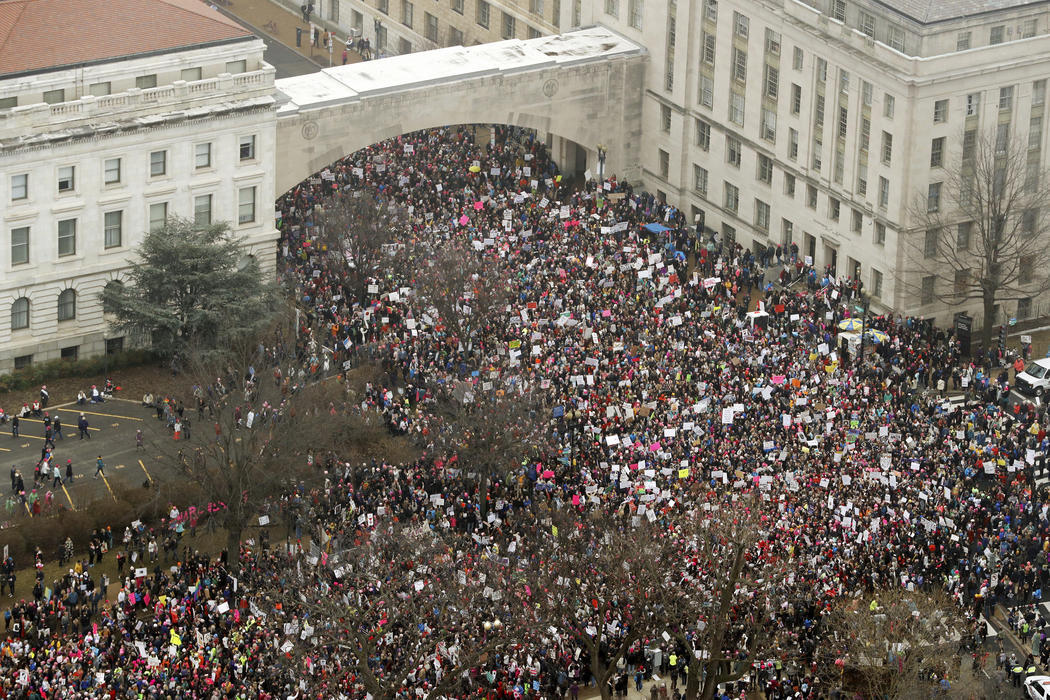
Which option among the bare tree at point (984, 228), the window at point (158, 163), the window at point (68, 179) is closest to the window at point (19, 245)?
the window at point (68, 179)

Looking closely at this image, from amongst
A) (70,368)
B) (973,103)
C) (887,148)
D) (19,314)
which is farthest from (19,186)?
(973,103)

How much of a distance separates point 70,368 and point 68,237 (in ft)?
20.1

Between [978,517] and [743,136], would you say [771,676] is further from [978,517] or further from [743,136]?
[743,136]

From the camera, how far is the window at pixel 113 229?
108m

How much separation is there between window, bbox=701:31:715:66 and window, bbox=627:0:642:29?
5628 millimetres

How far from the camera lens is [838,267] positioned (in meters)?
117

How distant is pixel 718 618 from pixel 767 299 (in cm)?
3815

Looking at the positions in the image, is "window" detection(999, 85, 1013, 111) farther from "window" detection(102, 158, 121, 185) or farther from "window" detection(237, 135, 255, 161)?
"window" detection(102, 158, 121, 185)

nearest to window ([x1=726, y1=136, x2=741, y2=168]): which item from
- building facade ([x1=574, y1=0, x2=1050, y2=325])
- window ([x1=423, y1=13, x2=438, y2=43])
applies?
building facade ([x1=574, y1=0, x2=1050, y2=325])

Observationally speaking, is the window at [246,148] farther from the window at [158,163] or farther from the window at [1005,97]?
the window at [1005,97]

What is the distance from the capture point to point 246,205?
112 m

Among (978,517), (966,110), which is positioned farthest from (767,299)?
(978,517)

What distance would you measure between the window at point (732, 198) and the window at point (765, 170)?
7.84 feet

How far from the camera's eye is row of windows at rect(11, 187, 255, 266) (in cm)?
10544
